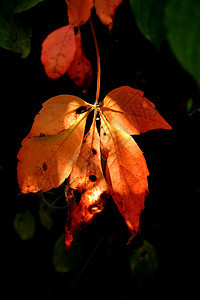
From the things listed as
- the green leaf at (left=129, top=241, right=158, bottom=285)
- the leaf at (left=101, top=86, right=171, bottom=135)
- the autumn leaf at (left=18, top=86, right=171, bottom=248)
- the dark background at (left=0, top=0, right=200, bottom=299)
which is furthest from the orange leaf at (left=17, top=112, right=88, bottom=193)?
the green leaf at (left=129, top=241, right=158, bottom=285)

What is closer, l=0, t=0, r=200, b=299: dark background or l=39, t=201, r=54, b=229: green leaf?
l=0, t=0, r=200, b=299: dark background

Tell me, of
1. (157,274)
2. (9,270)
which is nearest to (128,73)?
(157,274)

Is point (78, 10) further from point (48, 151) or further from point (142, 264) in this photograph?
point (142, 264)

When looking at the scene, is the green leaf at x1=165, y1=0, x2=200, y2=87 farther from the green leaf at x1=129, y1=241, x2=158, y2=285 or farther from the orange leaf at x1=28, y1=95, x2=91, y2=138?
the green leaf at x1=129, y1=241, x2=158, y2=285

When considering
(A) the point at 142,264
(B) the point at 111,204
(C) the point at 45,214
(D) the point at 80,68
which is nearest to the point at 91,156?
(D) the point at 80,68

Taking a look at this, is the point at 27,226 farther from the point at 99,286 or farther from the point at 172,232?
the point at 172,232

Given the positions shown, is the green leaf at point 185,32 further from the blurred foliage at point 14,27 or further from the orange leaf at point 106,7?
the blurred foliage at point 14,27
